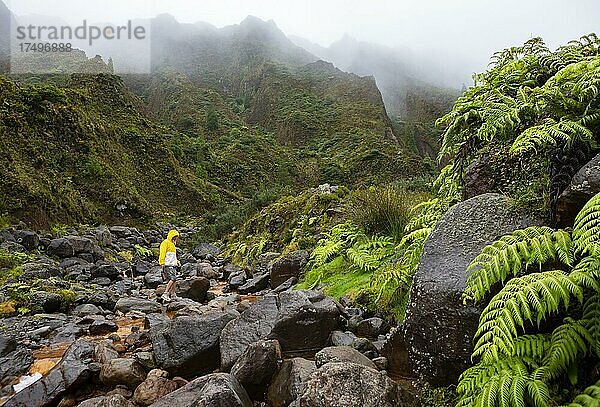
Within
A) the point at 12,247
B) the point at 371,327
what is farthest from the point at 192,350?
the point at 12,247

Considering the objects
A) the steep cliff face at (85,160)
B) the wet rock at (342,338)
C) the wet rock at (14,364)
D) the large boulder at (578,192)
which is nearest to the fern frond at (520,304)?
the large boulder at (578,192)

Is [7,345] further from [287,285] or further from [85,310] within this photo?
[287,285]

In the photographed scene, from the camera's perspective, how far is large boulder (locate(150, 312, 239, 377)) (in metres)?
5.00

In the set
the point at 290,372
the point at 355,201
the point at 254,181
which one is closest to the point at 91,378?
the point at 290,372

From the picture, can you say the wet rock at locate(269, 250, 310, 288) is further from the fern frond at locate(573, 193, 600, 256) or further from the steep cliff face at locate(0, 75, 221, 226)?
the steep cliff face at locate(0, 75, 221, 226)

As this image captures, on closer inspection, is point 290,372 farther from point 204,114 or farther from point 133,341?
point 204,114

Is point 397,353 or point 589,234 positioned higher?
point 589,234

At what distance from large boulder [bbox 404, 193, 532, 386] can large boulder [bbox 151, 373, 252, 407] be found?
1.53m

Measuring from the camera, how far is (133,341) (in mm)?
6320

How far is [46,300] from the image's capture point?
8312 millimetres

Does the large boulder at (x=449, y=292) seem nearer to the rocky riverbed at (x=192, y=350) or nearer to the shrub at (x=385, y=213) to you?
the rocky riverbed at (x=192, y=350)

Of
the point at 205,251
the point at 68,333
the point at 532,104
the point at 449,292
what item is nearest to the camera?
the point at 449,292

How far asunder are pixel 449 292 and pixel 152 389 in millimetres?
3148

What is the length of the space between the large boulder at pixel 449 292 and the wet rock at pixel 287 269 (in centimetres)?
573
